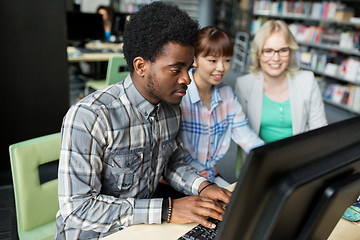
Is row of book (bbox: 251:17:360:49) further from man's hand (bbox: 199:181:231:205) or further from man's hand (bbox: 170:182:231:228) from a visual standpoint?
man's hand (bbox: 170:182:231:228)

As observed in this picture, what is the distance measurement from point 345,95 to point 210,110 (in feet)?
12.7

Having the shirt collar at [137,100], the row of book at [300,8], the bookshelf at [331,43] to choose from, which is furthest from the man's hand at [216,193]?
the row of book at [300,8]

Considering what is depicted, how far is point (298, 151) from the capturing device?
491 mm

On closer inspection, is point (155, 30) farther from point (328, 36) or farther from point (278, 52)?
point (328, 36)

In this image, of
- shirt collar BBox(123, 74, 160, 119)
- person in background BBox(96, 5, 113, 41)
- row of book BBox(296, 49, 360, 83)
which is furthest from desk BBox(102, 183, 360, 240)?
person in background BBox(96, 5, 113, 41)

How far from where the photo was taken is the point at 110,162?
1.00m

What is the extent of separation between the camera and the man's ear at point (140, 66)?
39.0 inches

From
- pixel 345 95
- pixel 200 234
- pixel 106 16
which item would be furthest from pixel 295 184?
pixel 106 16

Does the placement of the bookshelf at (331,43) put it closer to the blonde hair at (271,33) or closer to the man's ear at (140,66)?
the blonde hair at (271,33)

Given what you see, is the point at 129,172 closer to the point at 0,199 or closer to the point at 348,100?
the point at 0,199

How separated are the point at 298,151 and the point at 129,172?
66 centimetres

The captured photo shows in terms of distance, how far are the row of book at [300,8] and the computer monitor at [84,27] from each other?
326 centimetres

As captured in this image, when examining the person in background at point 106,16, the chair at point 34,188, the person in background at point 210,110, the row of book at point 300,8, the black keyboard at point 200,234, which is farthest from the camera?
the person in background at point 106,16

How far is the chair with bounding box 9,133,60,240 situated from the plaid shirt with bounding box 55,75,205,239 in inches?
9.3
